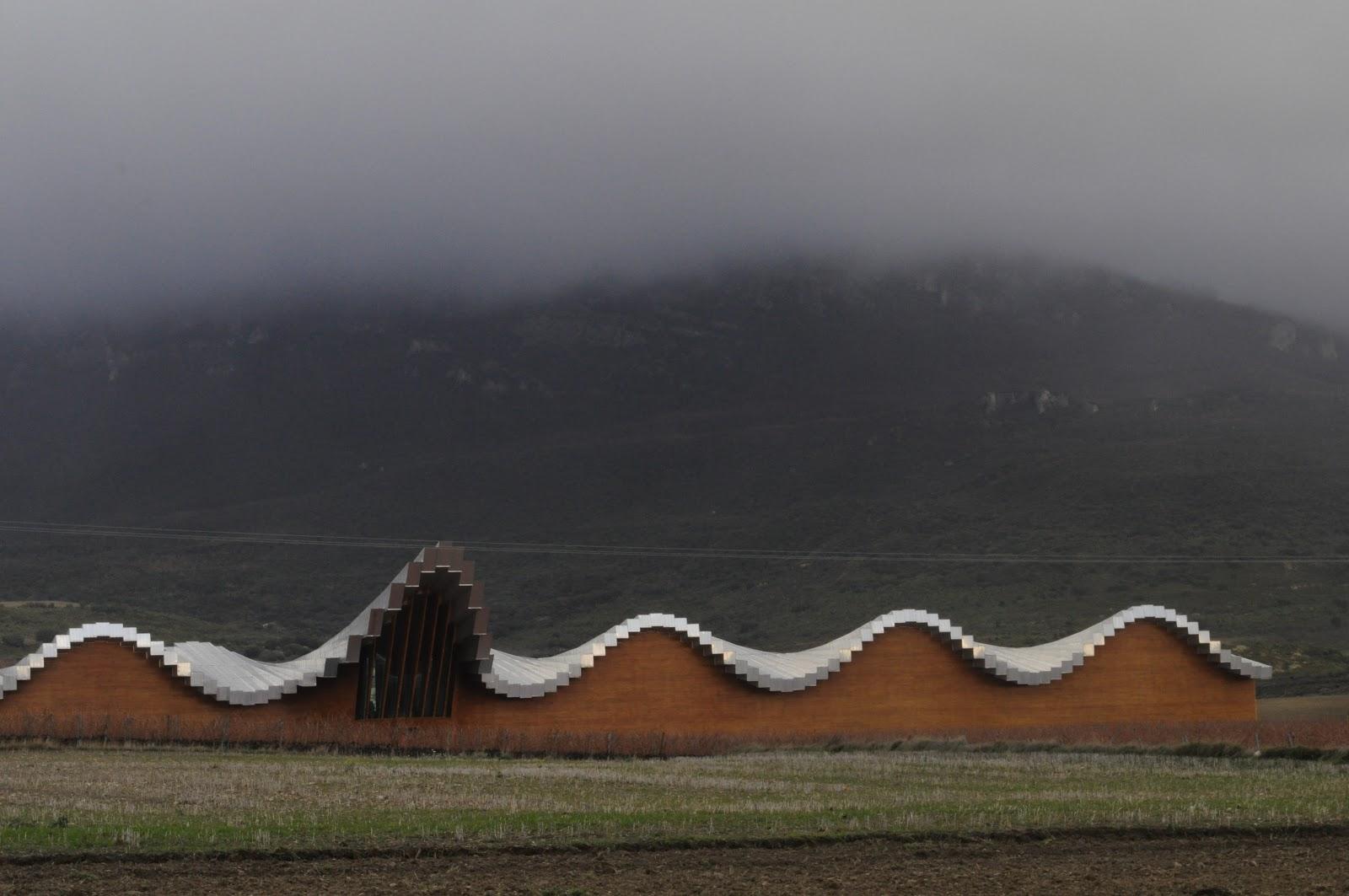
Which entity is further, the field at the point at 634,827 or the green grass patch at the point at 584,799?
the green grass patch at the point at 584,799

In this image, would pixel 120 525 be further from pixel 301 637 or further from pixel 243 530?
pixel 301 637

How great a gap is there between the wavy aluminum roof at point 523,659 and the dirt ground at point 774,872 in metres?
23.4

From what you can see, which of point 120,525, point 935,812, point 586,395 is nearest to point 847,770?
point 935,812

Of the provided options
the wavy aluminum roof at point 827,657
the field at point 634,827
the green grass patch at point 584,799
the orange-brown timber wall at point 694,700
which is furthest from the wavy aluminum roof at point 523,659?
the field at point 634,827

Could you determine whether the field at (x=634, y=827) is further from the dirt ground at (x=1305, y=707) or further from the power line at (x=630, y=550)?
the power line at (x=630, y=550)

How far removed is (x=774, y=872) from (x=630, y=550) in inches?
4369

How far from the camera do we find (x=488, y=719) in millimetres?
44688

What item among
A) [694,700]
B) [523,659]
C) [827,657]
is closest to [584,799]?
[694,700]

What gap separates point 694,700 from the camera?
154ft

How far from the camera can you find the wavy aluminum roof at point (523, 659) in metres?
41.9

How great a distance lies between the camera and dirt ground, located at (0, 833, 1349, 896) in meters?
16.7

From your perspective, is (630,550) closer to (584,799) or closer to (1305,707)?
(1305,707)

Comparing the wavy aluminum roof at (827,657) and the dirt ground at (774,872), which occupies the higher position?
the wavy aluminum roof at (827,657)

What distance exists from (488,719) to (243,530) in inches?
4241
